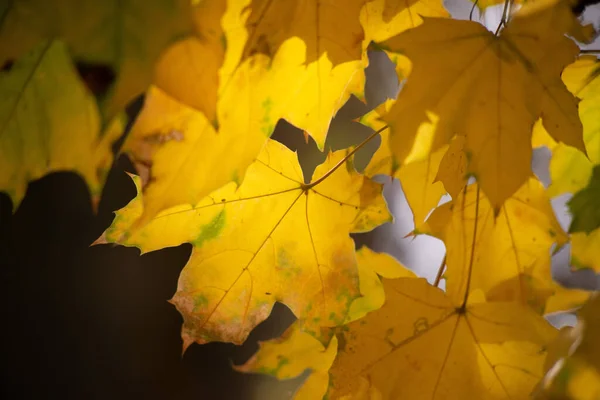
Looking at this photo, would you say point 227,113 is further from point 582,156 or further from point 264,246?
point 582,156

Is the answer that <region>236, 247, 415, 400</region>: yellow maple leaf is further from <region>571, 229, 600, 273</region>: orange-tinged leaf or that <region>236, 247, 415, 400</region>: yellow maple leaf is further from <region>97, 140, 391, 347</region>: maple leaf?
<region>571, 229, 600, 273</region>: orange-tinged leaf

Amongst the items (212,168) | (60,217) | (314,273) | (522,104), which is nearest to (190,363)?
(60,217)

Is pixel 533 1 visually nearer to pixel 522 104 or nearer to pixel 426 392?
pixel 522 104

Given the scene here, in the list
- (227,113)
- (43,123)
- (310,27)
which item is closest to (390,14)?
(310,27)

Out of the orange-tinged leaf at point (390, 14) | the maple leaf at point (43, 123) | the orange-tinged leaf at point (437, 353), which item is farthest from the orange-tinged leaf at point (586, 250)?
the maple leaf at point (43, 123)

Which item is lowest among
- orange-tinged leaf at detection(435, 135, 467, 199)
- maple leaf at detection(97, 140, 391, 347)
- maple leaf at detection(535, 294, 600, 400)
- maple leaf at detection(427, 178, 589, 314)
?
maple leaf at detection(97, 140, 391, 347)

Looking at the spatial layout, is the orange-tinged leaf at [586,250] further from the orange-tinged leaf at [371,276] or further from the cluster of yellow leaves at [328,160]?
the orange-tinged leaf at [371,276]

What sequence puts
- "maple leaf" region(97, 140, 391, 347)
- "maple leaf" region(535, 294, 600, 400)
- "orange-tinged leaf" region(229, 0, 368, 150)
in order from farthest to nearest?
1. "maple leaf" region(97, 140, 391, 347)
2. "orange-tinged leaf" region(229, 0, 368, 150)
3. "maple leaf" region(535, 294, 600, 400)

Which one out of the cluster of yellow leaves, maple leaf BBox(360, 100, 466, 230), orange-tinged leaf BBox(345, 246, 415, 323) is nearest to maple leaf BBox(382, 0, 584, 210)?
the cluster of yellow leaves
